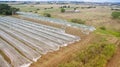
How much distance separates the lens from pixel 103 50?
1775cm

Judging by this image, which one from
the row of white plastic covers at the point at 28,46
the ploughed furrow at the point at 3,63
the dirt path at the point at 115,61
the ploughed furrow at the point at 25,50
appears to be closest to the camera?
the ploughed furrow at the point at 3,63

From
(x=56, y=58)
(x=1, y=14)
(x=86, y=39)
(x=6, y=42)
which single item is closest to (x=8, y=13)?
(x=1, y=14)

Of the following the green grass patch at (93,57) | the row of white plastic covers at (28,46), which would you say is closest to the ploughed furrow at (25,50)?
the row of white plastic covers at (28,46)

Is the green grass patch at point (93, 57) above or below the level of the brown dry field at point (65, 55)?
Result: above

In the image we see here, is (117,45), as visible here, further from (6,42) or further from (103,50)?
(6,42)

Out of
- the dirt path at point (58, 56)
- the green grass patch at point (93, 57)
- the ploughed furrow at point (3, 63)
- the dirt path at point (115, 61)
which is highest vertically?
the green grass patch at point (93, 57)

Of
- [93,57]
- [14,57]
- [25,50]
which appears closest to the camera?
[93,57]

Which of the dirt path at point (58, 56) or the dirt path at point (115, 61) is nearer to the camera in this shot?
the dirt path at point (58, 56)

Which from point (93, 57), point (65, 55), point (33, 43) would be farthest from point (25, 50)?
point (93, 57)

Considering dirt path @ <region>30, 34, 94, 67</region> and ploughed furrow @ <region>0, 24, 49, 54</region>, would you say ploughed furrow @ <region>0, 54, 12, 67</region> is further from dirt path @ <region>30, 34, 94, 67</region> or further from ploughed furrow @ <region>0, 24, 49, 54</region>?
ploughed furrow @ <region>0, 24, 49, 54</region>

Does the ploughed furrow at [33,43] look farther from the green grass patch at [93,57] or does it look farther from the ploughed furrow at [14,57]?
the green grass patch at [93,57]

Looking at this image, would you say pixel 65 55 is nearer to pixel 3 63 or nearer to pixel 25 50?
pixel 25 50

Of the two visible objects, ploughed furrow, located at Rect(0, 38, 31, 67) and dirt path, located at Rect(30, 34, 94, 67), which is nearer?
ploughed furrow, located at Rect(0, 38, 31, 67)

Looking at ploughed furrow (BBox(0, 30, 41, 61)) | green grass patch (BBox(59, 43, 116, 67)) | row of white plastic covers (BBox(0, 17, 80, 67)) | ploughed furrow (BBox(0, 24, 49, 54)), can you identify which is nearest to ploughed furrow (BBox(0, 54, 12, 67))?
row of white plastic covers (BBox(0, 17, 80, 67))
